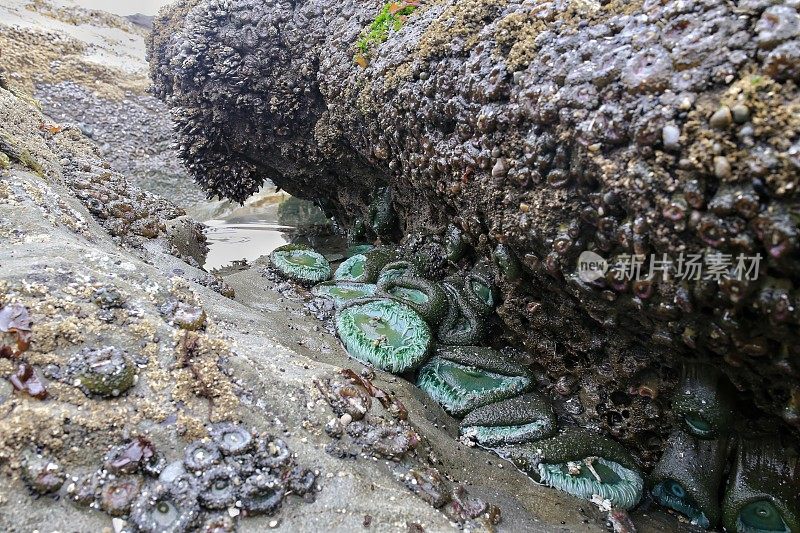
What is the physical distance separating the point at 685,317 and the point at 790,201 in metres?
0.93

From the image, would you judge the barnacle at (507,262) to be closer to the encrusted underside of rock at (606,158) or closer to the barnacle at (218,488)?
the encrusted underside of rock at (606,158)

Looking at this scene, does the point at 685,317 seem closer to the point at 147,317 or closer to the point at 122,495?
the point at 122,495

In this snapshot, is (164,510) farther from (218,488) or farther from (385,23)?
(385,23)

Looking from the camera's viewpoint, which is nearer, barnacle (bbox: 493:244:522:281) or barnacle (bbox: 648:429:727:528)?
barnacle (bbox: 648:429:727:528)

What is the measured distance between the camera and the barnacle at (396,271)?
5.64 meters

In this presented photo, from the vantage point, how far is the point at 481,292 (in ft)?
16.3

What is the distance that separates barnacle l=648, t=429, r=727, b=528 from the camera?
11.4ft

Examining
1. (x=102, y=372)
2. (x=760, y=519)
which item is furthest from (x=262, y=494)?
(x=760, y=519)

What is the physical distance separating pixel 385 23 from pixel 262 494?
4.57m

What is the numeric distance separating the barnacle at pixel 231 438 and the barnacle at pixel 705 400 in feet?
8.85

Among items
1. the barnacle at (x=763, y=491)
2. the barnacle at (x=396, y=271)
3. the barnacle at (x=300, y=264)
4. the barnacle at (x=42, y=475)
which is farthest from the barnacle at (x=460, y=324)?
the barnacle at (x=42, y=475)

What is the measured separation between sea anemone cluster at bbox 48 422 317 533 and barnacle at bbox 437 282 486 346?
87.3 inches

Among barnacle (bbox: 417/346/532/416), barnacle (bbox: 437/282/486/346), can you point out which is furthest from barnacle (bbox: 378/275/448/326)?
barnacle (bbox: 417/346/532/416)

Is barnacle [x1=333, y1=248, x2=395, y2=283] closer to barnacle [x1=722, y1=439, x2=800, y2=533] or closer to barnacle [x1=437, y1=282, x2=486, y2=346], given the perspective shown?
barnacle [x1=437, y1=282, x2=486, y2=346]
